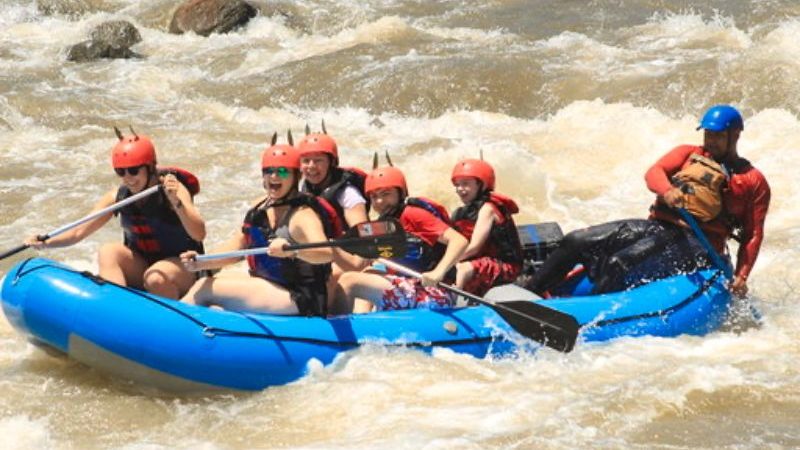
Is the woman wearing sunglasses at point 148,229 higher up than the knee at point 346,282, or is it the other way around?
the woman wearing sunglasses at point 148,229

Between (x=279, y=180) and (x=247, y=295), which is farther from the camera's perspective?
(x=247, y=295)

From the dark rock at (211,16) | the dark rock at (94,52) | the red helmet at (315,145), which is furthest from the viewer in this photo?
the dark rock at (211,16)

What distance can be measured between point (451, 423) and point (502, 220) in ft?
4.55

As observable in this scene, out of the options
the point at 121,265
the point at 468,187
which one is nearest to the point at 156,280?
the point at 121,265

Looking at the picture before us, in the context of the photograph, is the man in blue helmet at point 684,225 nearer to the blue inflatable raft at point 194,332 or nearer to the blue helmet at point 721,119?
the blue helmet at point 721,119

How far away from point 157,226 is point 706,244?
2757 millimetres

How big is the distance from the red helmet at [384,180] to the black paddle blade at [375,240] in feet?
1.00

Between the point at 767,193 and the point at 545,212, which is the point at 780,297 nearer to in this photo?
the point at 767,193

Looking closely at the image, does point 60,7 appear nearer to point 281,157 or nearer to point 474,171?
point 474,171

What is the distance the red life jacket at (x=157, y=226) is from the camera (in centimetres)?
546

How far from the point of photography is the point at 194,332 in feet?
16.8

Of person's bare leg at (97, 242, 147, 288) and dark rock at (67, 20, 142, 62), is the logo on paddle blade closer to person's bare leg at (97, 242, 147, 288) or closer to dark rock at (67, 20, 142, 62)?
person's bare leg at (97, 242, 147, 288)

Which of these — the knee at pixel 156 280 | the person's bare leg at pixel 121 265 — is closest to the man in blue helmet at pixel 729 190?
the knee at pixel 156 280

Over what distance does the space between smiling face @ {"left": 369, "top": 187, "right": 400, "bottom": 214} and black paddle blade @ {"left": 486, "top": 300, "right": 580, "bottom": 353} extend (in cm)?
72
